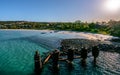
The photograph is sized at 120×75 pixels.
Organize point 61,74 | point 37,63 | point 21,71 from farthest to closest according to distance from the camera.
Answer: point 21,71, point 61,74, point 37,63

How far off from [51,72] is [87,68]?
24.2ft

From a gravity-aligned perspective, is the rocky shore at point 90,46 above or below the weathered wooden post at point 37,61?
below

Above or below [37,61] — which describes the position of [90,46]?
below

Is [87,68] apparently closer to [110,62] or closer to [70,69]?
[70,69]

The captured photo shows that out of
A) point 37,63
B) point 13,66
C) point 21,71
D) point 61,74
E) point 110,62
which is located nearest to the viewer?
point 37,63

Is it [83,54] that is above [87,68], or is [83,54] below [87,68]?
above

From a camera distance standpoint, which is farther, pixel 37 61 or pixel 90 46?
pixel 90 46

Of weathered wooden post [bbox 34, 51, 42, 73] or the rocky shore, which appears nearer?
weathered wooden post [bbox 34, 51, 42, 73]

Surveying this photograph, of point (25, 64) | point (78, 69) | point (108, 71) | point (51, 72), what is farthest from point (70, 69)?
point (25, 64)

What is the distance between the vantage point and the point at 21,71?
36.1 metres

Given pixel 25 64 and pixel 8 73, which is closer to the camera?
pixel 8 73

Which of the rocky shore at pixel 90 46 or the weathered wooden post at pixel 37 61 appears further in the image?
the rocky shore at pixel 90 46

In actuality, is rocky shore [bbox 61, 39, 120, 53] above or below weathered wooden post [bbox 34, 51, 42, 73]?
below

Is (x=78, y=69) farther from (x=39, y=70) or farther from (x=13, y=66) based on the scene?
(x=13, y=66)
